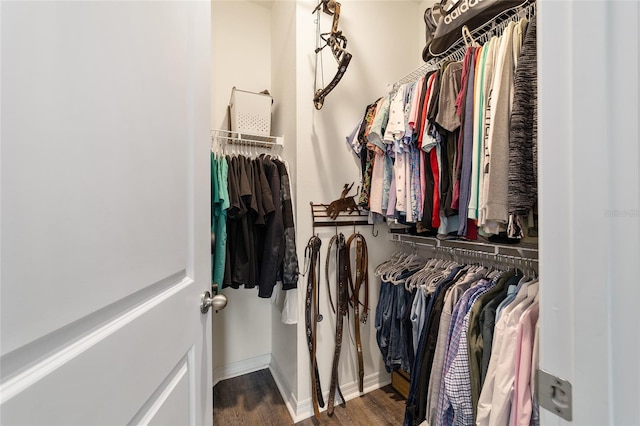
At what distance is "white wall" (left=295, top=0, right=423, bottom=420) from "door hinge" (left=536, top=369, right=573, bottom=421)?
4.38ft

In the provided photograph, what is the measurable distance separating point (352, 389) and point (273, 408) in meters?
0.55

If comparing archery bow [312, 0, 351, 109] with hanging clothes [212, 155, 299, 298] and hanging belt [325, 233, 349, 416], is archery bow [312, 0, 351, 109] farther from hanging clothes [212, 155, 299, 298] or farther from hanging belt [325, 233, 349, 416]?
hanging belt [325, 233, 349, 416]

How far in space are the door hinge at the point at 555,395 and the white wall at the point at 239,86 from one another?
1945 millimetres

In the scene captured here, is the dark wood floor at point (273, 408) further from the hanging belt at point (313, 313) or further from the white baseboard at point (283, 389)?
the hanging belt at point (313, 313)

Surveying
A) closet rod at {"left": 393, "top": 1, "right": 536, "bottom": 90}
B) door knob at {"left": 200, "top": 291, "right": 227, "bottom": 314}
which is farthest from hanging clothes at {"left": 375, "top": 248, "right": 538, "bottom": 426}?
closet rod at {"left": 393, "top": 1, "right": 536, "bottom": 90}

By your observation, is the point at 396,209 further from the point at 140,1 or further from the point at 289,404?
the point at 289,404

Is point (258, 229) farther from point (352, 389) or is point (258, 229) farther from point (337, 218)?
point (352, 389)

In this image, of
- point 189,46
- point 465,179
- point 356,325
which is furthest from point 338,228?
point 189,46

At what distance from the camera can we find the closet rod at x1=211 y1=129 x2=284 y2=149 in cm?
174

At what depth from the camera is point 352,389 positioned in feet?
5.90

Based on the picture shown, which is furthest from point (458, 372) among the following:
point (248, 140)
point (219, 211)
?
point (248, 140)

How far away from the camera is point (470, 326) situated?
1.07 metres

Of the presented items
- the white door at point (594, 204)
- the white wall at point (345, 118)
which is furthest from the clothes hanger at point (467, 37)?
the white door at point (594, 204)

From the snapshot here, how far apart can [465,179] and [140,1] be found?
3.69ft
